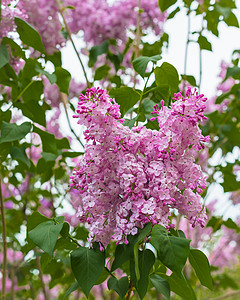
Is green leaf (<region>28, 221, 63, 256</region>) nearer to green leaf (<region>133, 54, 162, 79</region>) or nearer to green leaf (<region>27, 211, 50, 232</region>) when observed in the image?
green leaf (<region>27, 211, 50, 232</region>)

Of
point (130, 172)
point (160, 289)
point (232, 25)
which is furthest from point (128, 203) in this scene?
point (232, 25)

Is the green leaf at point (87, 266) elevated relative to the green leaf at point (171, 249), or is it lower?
lower

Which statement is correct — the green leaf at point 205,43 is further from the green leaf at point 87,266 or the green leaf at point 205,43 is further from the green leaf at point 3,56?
the green leaf at point 87,266

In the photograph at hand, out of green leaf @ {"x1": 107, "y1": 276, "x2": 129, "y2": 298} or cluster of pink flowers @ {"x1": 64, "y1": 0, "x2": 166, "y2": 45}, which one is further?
cluster of pink flowers @ {"x1": 64, "y1": 0, "x2": 166, "y2": 45}

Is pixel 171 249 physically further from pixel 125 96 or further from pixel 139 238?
pixel 125 96

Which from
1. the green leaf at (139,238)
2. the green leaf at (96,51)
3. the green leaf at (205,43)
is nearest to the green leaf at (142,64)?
the green leaf at (139,238)

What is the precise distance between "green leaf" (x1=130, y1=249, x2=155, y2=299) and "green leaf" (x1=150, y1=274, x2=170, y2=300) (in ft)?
0.27

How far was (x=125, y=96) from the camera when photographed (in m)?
0.79

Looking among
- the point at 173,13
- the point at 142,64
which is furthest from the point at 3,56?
the point at 173,13

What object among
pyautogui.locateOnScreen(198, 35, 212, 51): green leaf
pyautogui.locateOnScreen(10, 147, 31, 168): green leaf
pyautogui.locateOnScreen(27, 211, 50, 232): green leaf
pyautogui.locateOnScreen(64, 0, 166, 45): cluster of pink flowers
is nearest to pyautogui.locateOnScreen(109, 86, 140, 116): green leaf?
pyautogui.locateOnScreen(27, 211, 50, 232): green leaf

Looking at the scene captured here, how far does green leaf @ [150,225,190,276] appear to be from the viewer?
1.87 ft

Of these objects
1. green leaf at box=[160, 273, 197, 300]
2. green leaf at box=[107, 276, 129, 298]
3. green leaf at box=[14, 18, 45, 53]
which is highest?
green leaf at box=[14, 18, 45, 53]

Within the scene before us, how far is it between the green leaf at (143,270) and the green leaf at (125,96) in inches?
11.5

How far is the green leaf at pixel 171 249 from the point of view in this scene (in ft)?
1.87
